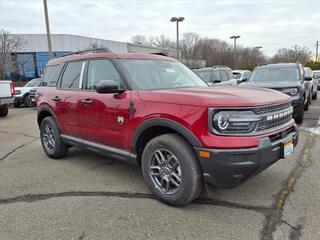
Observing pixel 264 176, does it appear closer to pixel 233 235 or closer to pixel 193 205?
pixel 193 205

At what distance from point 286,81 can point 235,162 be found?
720 centimetres

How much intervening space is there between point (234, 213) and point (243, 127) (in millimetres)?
997

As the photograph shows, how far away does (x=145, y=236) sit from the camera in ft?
10.1

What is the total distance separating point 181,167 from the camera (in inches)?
137

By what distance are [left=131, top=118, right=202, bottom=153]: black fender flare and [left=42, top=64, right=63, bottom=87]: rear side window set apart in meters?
2.52

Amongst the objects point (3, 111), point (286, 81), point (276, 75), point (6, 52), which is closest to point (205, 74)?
point (276, 75)

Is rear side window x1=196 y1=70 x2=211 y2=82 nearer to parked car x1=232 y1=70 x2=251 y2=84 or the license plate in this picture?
parked car x1=232 y1=70 x2=251 y2=84

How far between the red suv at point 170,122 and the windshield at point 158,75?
0.6 inches

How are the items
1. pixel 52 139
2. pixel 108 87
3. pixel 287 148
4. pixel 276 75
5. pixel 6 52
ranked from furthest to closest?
pixel 6 52, pixel 276 75, pixel 52 139, pixel 108 87, pixel 287 148

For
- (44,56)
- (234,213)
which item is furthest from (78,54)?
(44,56)

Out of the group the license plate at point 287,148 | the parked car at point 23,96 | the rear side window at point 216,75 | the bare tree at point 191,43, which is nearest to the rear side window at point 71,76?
the license plate at point 287,148

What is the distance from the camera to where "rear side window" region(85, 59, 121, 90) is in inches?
173

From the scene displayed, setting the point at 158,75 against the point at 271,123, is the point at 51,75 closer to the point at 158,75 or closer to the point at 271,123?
the point at 158,75

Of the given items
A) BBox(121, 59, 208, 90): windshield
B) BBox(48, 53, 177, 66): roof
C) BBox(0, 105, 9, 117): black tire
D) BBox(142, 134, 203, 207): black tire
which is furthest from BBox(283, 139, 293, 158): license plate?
BBox(0, 105, 9, 117): black tire
